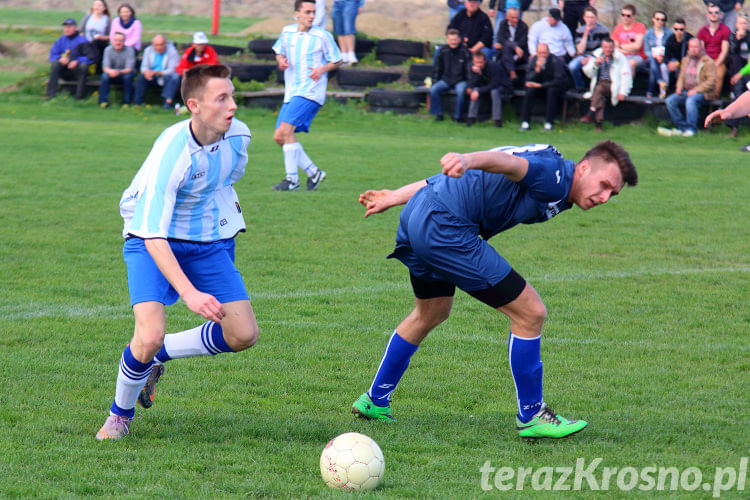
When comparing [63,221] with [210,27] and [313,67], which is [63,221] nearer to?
[313,67]

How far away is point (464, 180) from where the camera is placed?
4336mm

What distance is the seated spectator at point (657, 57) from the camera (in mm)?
16891

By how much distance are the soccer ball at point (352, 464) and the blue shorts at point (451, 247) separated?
3.03ft

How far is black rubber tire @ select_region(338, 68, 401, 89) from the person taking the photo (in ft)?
67.0

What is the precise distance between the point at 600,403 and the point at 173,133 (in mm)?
2640

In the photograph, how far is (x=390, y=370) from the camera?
15.6 ft

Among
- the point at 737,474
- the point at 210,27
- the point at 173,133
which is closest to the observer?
the point at 737,474

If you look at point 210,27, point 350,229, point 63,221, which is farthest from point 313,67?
point 210,27

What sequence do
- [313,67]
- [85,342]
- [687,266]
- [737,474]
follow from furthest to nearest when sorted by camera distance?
[313,67], [687,266], [85,342], [737,474]

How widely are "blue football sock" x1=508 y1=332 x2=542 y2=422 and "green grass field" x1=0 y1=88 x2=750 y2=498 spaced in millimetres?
171

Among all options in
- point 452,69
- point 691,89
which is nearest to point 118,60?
point 452,69

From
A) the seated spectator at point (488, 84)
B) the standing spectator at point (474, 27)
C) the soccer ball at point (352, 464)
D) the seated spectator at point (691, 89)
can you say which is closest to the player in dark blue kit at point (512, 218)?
the soccer ball at point (352, 464)

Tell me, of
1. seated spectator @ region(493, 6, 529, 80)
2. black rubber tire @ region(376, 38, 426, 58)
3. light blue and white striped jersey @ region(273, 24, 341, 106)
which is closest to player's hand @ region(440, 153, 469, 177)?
light blue and white striped jersey @ region(273, 24, 341, 106)

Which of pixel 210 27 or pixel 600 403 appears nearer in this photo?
pixel 600 403
